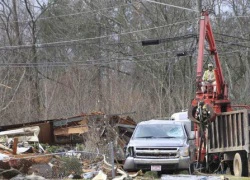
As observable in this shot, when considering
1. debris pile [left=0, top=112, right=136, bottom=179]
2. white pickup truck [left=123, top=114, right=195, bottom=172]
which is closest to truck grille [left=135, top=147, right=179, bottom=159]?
white pickup truck [left=123, top=114, right=195, bottom=172]

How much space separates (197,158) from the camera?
2080cm

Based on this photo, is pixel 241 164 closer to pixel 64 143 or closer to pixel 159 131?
pixel 159 131

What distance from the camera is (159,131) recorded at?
63.5 feet

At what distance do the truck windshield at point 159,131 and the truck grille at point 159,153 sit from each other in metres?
1.09

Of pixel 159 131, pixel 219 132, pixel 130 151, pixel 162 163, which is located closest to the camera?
pixel 162 163

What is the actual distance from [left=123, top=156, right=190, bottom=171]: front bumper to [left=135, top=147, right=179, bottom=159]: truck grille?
0.16m

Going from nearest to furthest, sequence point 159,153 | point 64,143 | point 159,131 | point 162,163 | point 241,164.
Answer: point 162,163 → point 159,153 → point 241,164 → point 159,131 → point 64,143

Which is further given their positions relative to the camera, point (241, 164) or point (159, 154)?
point (241, 164)

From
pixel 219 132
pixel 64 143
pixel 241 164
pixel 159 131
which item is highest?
pixel 159 131

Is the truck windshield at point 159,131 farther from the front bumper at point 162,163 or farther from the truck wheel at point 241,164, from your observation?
the truck wheel at point 241,164

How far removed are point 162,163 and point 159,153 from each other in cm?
32

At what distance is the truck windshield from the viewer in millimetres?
19141

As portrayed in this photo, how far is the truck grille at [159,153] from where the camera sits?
707 inches

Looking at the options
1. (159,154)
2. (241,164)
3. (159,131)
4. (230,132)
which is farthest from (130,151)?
(241,164)
